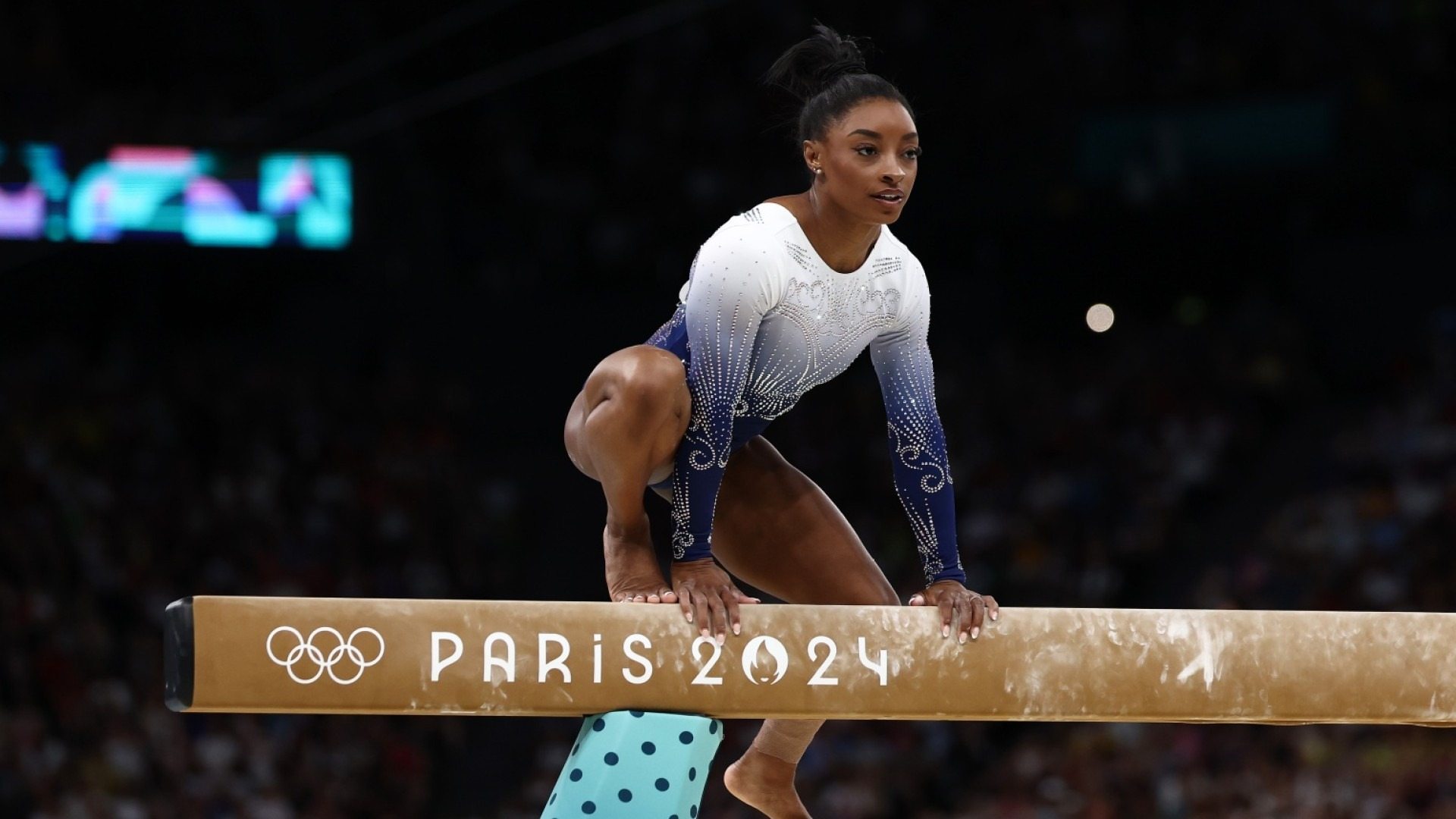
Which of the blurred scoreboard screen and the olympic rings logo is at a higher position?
the blurred scoreboard screen

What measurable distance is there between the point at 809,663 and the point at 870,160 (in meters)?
0.97

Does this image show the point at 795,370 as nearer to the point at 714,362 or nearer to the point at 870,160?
the point at 714,362

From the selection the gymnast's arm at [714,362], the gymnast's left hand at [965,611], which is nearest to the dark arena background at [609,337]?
the gymnast's left hand at [965,611]

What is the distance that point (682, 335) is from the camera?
136 inches

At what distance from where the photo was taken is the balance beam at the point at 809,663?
299 cm

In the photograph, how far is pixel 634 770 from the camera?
3105 millimetres

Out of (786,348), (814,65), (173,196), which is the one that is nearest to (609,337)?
(173,196)

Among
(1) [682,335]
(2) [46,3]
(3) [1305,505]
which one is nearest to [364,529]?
(2) [46,3]

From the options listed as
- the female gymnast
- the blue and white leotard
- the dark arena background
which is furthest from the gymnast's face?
the dark arena background

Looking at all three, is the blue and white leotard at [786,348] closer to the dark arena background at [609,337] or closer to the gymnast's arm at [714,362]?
the gymnast's arm at [714,362]

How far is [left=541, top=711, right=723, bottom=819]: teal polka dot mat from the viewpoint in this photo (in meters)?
3.08

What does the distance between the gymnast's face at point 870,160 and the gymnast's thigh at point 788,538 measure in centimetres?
64

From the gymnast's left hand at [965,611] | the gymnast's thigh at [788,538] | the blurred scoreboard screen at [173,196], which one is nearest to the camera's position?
the gymnast's left hand at [965,611]

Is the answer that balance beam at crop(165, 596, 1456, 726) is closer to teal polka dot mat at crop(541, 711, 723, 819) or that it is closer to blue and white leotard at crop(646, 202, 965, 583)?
teal polka dot mat at crop(541, 711, 723, 819)
